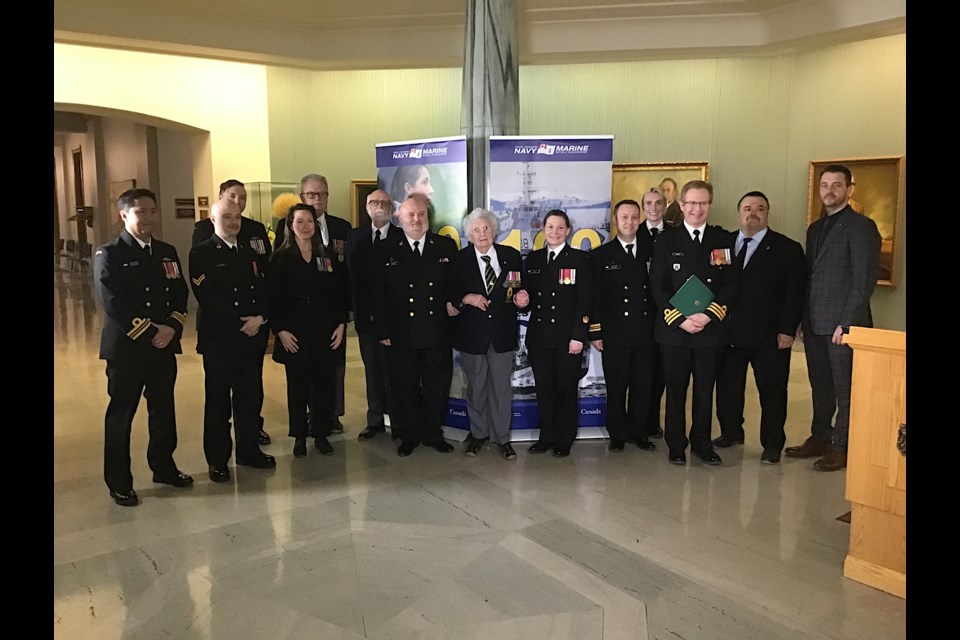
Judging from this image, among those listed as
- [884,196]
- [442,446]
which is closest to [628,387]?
[442,446]

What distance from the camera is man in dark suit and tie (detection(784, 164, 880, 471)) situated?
4.92 m

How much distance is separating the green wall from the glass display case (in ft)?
3.01

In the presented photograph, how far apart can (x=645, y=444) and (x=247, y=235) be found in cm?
339

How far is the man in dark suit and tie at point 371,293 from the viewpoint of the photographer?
552cm

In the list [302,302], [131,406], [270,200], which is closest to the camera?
[131,406]

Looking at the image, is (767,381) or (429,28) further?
(429,28)

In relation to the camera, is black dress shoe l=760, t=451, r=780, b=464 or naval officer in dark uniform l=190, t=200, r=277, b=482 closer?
naval officer in dark uniform l=190, t=200, r=277, b=482

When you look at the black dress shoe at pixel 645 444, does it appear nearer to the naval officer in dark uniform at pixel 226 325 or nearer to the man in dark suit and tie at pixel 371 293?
the man in dark suit and tie at pixel 371 293

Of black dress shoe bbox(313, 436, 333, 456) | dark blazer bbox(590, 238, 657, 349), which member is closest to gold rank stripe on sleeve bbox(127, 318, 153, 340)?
black dress shoe bbox(313, 436, 333, 456)

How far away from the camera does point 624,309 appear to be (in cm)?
532

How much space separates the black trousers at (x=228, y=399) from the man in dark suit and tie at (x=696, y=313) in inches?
111

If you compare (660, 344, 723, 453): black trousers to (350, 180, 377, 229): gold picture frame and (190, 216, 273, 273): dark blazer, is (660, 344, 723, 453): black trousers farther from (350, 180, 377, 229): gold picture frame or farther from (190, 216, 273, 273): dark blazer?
(350, 180, 377, 229): gold picture frame

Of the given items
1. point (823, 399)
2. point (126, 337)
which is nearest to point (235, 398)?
point (126, 337)

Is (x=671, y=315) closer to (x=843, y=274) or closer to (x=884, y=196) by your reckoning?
(x=843, y=274)
